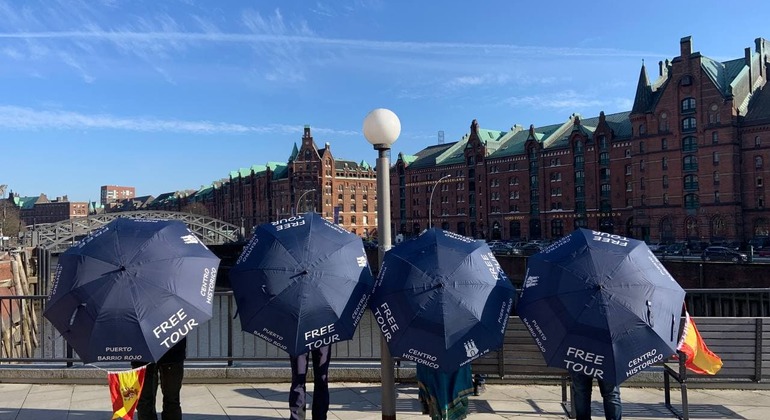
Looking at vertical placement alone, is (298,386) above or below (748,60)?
below

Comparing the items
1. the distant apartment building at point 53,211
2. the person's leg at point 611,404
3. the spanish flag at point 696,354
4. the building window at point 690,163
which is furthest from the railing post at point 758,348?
the distant apartment building at point 53,211

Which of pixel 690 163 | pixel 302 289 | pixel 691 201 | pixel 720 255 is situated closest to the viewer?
pixel 302 289

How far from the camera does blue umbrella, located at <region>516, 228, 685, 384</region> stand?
172 inches

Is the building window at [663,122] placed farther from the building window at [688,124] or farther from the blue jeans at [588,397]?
the blue jeans at [588,397]

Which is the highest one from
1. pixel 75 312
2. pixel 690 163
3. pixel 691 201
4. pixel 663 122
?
pixel 663 122

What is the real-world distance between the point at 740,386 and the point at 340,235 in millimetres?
5211

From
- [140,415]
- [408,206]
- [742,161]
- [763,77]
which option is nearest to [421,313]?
[140,415]

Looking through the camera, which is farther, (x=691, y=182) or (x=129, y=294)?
(x=691, y=182)

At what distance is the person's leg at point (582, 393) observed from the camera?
492 centimetres

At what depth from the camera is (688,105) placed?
62156mm

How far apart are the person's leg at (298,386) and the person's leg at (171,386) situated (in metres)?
0.96

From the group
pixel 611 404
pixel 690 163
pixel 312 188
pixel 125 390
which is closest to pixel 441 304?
pixel 611 404

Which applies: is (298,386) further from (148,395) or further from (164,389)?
(148,395)

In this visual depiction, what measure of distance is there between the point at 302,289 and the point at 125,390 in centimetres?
163
